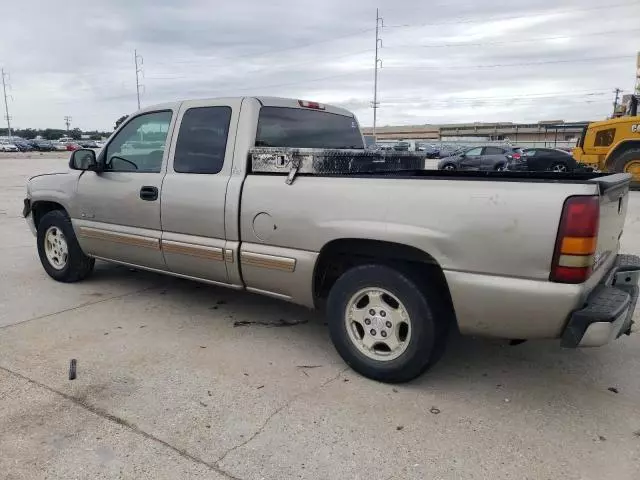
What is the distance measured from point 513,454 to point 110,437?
83.5 inches

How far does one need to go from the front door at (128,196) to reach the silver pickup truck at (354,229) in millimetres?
16

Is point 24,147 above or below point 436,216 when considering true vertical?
below

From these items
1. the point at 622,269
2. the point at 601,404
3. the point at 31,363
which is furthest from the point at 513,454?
the point at 31,363

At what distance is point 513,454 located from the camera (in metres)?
2.69

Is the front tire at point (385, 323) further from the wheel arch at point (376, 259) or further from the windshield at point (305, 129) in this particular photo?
the windshield at point (305, 129)

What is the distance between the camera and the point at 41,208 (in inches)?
230

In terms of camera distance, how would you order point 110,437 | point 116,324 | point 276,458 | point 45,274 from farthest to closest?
point 45,274
point 116,324
point 110,437
point 276,458

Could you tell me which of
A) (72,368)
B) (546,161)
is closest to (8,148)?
(546,161)

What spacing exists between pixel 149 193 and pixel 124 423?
2.11 metres

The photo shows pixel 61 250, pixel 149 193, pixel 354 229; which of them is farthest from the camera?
pixel 61 250

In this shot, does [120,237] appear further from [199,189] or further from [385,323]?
[385,323]

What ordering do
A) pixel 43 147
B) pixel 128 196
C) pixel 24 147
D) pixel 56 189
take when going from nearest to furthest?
pixel 128 196
pixel 56 189
pixel 24 147
pixel 43 147

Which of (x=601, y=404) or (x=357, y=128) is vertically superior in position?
(x=357, y=128)

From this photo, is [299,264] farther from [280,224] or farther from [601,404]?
[601,404]
